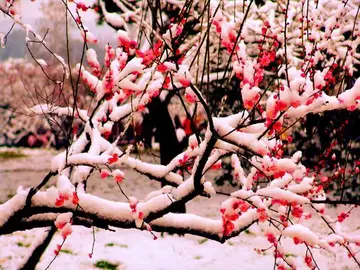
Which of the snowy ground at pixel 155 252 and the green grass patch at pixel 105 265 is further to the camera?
the snowy ground at pixel 155 252

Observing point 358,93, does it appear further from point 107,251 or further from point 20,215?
point 107,251

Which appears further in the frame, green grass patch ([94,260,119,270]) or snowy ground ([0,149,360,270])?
snowy ground ([0,149,360,270])

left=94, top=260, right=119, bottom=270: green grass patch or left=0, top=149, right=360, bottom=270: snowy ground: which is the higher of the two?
left=0, top=149, right=360, bottom=270: snowy ground

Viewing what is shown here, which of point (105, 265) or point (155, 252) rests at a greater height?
point (155, 252)

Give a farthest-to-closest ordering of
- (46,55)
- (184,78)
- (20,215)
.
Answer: (46,55)
(20,215)
(184,78)

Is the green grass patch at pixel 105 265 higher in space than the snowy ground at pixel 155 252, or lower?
lower

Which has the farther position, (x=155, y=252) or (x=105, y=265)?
(x=155, y=252)

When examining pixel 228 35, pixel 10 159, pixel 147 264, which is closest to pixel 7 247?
pixel 147 264

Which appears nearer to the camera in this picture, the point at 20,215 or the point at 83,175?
the point at 20,215

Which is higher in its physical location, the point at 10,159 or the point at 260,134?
the point at 10,159

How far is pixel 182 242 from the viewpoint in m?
6.83

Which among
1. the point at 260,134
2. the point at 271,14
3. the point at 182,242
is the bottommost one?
the point at 260,134

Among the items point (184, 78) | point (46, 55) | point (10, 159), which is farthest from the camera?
point (46, 55)

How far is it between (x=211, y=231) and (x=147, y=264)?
3353 mm
